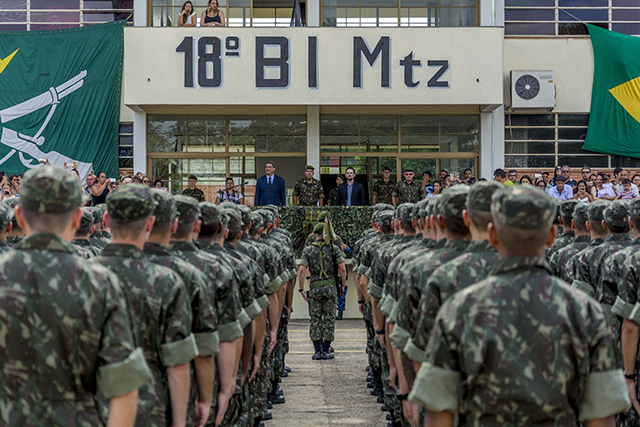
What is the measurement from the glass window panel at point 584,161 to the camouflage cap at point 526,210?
18101 millimetres

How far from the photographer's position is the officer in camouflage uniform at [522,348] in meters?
2.27

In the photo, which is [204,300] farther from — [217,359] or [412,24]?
[412,24]

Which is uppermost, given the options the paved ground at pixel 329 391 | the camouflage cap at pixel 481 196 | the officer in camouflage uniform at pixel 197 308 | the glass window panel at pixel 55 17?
the glass window panel at pixel 55 17

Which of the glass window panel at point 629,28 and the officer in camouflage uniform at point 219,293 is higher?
the glass window panel at point 629,28

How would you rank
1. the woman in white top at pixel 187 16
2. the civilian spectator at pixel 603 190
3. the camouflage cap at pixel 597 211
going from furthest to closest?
1. the woman in white top at pixel 187 16
2. the civilian spectator at pixel 603 190
3. the camouflage cap at pixel 597 211

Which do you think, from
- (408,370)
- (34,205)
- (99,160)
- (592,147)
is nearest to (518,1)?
(592,147)

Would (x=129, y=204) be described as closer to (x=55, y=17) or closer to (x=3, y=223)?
(x=3, y=223)

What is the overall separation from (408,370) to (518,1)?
17971mm

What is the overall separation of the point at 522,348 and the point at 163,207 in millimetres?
1912

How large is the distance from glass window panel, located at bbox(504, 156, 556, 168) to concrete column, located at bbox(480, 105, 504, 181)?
2.07 ft

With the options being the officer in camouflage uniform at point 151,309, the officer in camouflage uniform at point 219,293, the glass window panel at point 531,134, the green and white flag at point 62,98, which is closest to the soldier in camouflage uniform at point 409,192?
the glass window panel at point 531,134

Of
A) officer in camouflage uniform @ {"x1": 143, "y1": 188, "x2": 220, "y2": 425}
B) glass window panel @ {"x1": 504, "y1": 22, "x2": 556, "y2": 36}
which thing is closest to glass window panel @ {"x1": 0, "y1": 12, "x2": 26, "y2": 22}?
glass window panel @ {"x1": 504, "y1": 22, "x2": 556, "y2": 36}

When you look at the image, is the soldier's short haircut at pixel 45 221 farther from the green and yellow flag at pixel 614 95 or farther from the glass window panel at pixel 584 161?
the green and yellow flag at pixel 614 95

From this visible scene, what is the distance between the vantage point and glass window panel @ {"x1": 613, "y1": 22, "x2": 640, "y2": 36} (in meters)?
19.7
